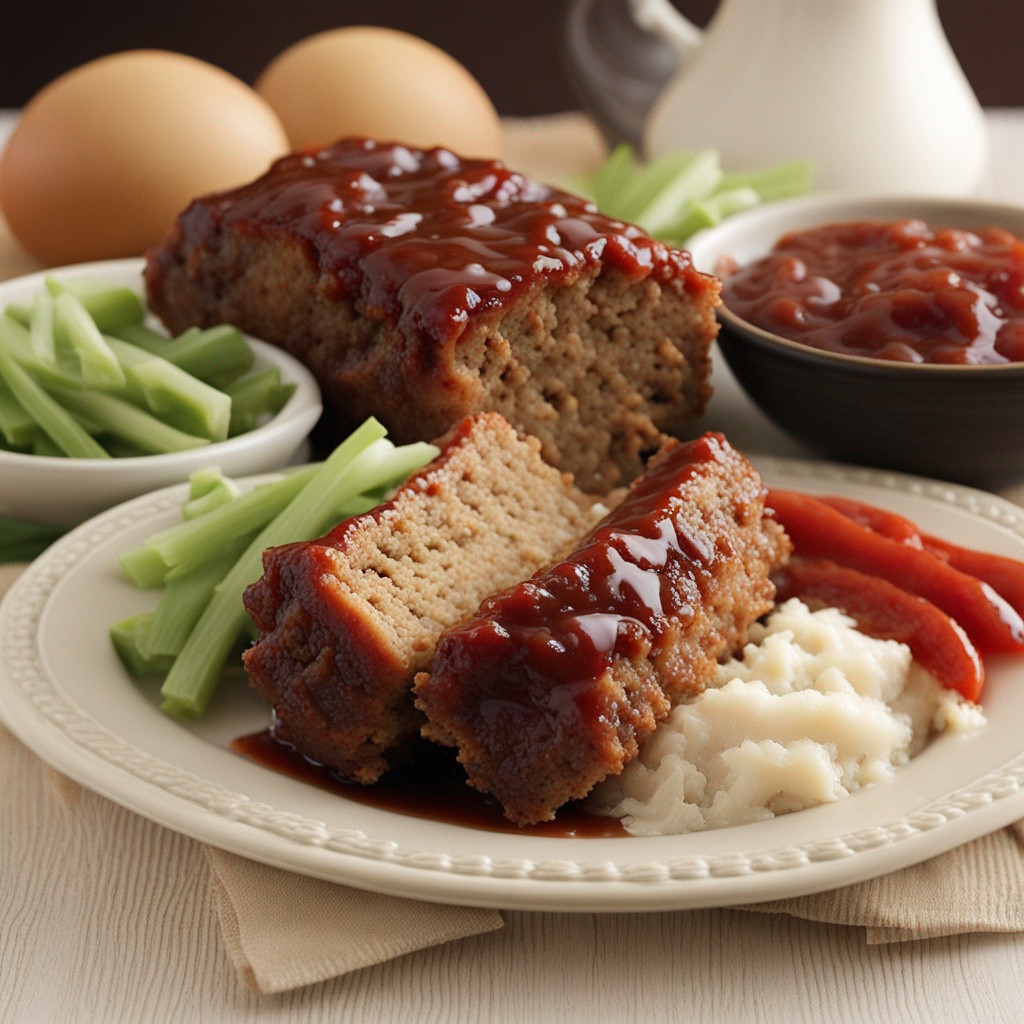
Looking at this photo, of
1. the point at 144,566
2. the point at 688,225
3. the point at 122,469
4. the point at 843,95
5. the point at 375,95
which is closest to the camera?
the point at 144,566

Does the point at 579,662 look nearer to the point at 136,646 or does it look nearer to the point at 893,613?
the point at 893,613

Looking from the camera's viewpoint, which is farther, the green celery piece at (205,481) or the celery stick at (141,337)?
the celery stick at (141,337)

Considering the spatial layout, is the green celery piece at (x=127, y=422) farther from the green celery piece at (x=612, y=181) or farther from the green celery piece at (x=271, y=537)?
the green celery piece at (x=612, y=181)

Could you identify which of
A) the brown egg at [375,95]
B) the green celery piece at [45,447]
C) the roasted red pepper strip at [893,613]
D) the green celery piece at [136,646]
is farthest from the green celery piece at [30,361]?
the brown egg at [375,95]

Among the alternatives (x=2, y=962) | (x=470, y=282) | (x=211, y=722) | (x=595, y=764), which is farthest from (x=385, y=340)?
(x=2, y=962)

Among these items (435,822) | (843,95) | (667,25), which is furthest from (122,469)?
(667,25)

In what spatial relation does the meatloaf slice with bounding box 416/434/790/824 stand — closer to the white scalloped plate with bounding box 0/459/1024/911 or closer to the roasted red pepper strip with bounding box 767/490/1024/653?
the white scalloped plate with bounding box 0/459/1024/911

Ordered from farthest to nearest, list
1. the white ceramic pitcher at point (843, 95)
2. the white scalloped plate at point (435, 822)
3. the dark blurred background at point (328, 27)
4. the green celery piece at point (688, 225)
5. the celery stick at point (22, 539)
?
1. the dark blurred background at point (328, 27)
2. the white ceramic pitcher at point (843, 95)
3. the green celery piece at point (688, 225)
4. the celery stick at point (22, 539)
5. the white scalloped plate at point (435, 822)
